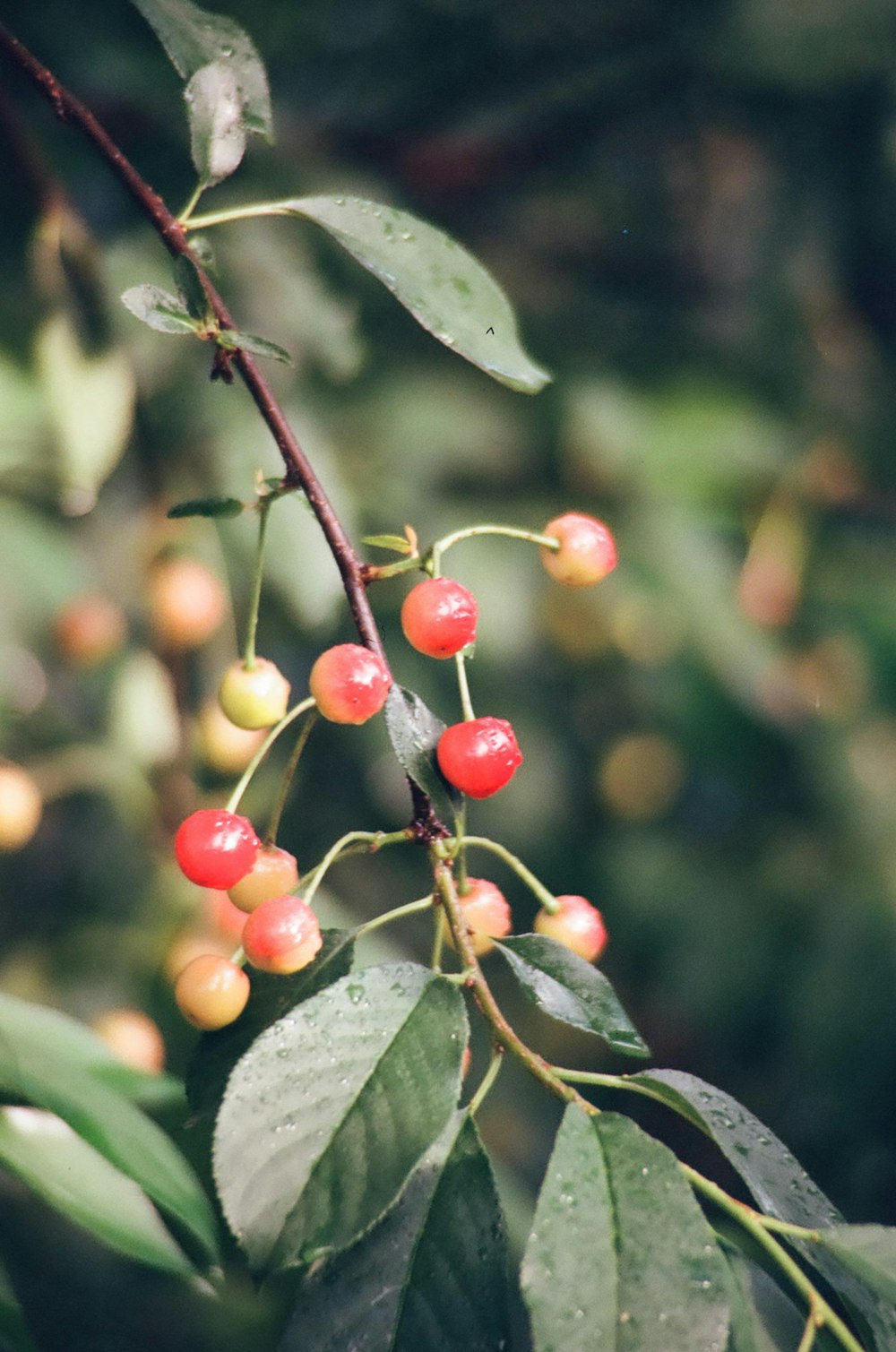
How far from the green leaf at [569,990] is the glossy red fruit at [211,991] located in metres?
0.12

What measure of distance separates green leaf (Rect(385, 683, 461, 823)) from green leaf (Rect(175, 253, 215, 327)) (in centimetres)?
19

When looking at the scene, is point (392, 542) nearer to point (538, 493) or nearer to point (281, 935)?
point (281, 935)

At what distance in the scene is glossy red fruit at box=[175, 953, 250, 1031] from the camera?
1.67ft

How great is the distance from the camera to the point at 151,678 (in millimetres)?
Answer: 1089

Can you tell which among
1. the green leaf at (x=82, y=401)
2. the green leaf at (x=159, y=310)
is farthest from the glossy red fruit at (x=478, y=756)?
the green leaf at (x=82, y=401)

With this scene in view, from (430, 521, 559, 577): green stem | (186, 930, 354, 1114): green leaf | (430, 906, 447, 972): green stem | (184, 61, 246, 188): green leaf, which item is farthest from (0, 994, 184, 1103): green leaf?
(184, 61, 246, 188): green leaf

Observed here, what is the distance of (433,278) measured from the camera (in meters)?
0.55

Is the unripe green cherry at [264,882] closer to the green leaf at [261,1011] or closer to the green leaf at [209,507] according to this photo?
the green leaf at [261,1011]

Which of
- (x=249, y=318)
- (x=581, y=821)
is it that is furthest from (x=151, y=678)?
(x=581, y=821)

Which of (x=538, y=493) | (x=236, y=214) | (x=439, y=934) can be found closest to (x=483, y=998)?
(x=439, y=934)

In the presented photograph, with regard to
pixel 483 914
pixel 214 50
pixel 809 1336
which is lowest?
pixel 809 1336

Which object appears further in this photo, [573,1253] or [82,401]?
[82,401]

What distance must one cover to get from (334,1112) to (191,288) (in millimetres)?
359

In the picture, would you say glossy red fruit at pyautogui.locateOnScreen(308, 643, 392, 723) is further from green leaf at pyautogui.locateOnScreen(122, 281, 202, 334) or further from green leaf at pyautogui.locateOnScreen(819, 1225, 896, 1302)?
green leaf at pyautogui.locateOnScreen(819, 1225, 896, 1302)
